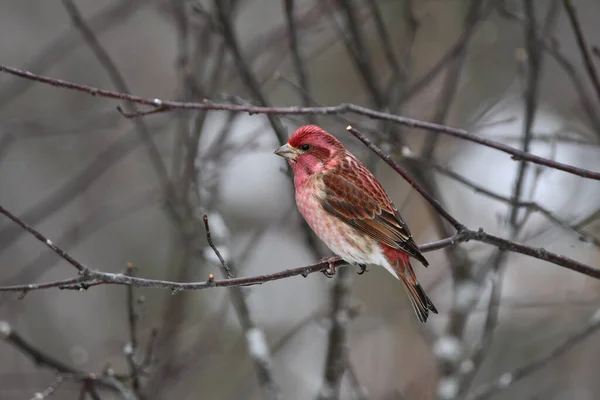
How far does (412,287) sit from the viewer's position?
15.2 ft

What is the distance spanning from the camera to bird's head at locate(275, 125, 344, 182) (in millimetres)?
4777

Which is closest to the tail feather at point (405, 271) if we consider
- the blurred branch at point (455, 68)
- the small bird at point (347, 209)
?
the small bird at point (347, 209)

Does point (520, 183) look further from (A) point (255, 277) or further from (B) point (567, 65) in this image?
(A) point (255, 277)

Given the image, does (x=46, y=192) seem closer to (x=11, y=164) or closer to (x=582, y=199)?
(x=11, y=164)

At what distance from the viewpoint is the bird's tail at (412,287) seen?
450 cm

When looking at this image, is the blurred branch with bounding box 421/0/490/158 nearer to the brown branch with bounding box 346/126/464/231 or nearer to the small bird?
the small bird

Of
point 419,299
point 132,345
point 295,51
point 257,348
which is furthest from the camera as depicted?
point 257,348

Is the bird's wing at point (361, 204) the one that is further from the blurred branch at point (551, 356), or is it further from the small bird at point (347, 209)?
the blurred branch at point (551, 356)

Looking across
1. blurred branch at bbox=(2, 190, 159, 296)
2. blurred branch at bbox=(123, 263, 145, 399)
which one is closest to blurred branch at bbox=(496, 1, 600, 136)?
blurred branch at bbox=(123, 263, 145, 399)

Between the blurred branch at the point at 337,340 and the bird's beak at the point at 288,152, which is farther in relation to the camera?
the blurred branch at the point at 337,340

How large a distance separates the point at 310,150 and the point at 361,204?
48 cm

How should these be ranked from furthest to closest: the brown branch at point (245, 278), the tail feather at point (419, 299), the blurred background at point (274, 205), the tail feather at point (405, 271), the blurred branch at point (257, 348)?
the blurred background at point (274, 205)
the blurred branch at point (257, 348)
the tail feather at point (405, 271)
the tail feather at point (419, 299)
the brown branch at point (245, 278)

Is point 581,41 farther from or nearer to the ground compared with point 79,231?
nearer to the ground

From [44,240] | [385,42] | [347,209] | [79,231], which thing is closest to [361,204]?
[347,209]
